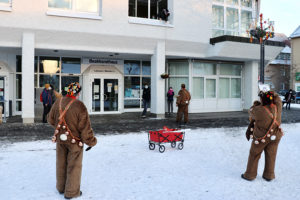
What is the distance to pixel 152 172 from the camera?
5.85 m

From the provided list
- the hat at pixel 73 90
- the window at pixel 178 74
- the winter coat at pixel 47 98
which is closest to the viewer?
the hat at pixel 73 90

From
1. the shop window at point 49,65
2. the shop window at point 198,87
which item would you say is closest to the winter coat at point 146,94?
the shop window at point 198,87

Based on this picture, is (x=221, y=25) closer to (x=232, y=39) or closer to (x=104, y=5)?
(x=232, y=39)

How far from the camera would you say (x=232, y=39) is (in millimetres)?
15891

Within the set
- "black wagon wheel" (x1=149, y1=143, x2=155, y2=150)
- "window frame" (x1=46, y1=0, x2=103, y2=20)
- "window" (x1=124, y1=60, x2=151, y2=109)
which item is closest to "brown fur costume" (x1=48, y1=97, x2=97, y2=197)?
"black wagon wheel" (x1=149, y1=143, x2=155, y2=150)

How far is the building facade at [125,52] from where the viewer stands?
12695mm

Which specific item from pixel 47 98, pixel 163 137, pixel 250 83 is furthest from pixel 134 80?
pixel 163 137

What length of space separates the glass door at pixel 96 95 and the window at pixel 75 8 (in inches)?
182

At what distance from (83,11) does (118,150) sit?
8.49 meters

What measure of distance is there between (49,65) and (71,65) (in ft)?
4.05

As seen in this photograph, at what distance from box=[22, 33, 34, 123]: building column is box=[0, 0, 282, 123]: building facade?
1.6 inches

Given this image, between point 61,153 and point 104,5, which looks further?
point 104,5

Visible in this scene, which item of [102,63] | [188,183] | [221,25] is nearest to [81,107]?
[188,183]

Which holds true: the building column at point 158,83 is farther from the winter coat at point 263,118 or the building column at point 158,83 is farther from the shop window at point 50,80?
the winter coat at point 263,118
